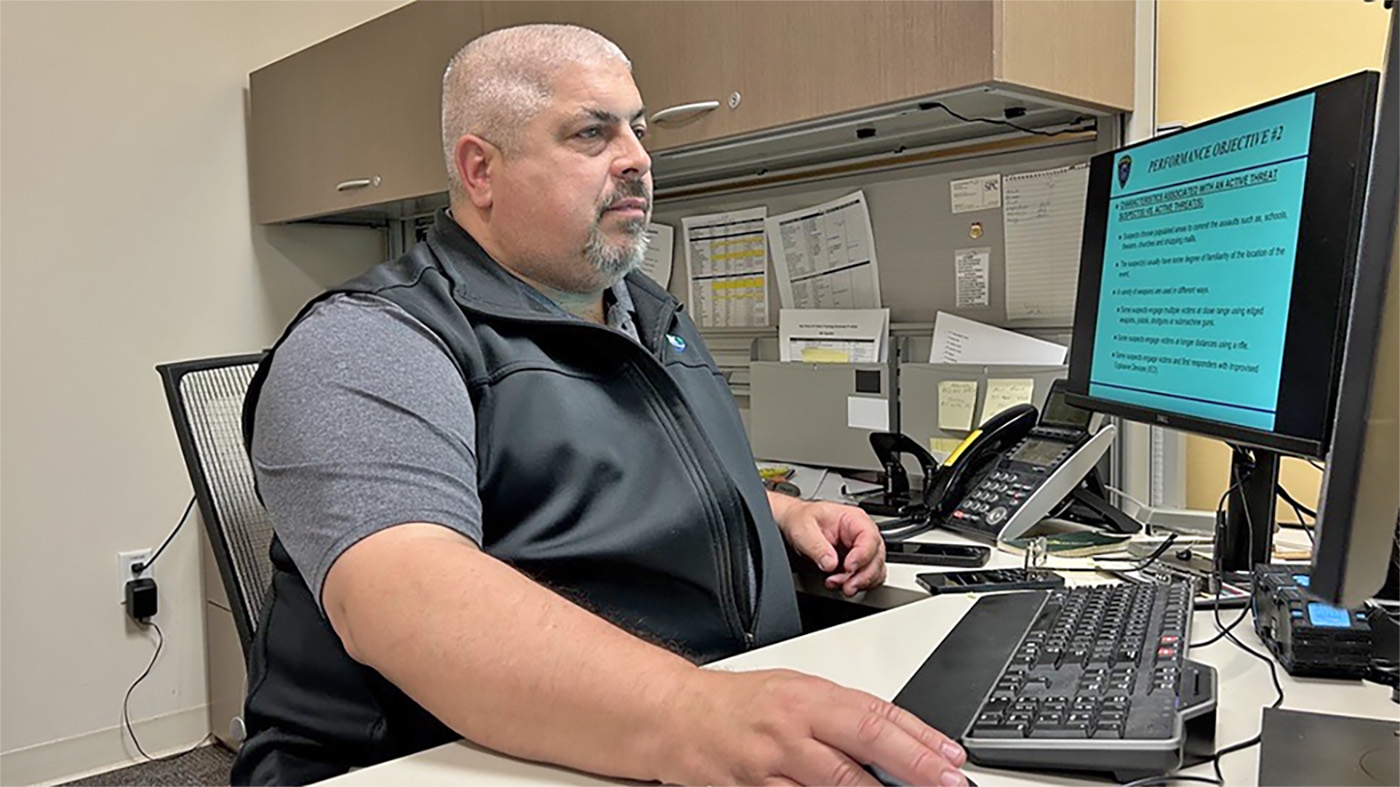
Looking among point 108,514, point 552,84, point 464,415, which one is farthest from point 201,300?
point 464,415

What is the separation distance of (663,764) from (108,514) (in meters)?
2.34

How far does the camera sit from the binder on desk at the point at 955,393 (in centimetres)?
169

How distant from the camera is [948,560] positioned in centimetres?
132

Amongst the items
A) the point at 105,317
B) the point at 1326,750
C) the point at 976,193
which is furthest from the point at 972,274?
the point at 105,317

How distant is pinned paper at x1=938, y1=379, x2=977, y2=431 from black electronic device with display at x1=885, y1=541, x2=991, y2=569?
41 cm

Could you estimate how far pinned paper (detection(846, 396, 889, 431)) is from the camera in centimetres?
193

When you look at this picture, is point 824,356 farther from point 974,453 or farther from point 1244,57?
point 1244,57

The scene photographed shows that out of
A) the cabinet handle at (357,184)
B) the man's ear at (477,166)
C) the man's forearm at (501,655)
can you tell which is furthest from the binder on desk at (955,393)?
the cabinet handle at (357,184)

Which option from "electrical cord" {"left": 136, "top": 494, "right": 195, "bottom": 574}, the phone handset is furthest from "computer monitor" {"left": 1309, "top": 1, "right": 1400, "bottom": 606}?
"electrical cord" {"left": 136, "top": 494, "right": 195, "bottom": 574}

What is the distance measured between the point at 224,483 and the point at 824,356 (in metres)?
1.10

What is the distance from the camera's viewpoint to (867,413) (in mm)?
1954

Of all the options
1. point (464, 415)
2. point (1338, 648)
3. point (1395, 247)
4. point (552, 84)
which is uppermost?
point (552, 84)

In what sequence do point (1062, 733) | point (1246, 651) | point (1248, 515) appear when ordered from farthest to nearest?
point (1248, 515) < point (1246, 651) < point (1062, 733)

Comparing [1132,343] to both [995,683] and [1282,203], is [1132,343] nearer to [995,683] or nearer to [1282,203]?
[1282,203]
